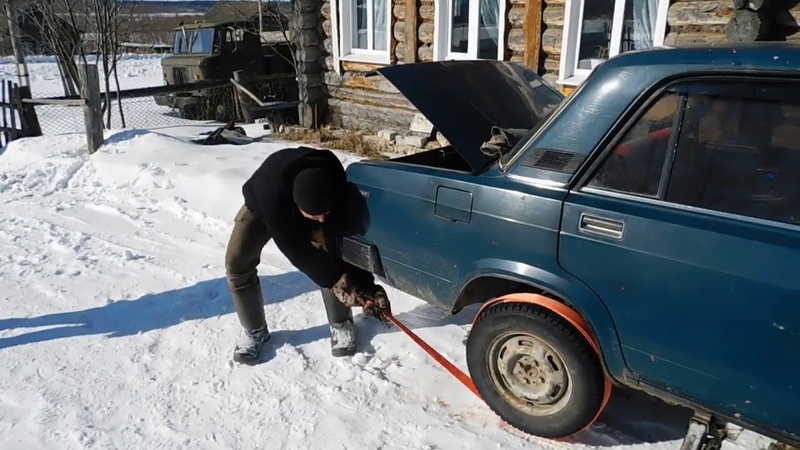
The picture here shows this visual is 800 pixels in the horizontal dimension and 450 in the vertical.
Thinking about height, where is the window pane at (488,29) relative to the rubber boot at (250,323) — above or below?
above

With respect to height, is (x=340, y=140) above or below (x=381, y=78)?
below

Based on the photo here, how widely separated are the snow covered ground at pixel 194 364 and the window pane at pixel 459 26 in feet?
13.0

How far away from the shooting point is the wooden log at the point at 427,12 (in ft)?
26.2

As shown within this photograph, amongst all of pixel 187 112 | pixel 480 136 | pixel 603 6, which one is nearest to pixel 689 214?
pixel 480 136

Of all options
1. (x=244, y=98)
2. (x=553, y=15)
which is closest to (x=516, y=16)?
(x=553, y=15)

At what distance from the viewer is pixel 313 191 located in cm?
285

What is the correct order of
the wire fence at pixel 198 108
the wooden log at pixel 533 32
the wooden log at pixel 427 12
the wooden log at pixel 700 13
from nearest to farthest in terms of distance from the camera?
the wooden log at pixel 700 13, the wooden log at pixel 533 32, the wooden log at pixel 427 12, the wire fence at pixel 198 108

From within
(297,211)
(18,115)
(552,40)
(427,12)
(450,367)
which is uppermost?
(427,12)

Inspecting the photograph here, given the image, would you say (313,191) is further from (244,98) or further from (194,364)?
(244,98)

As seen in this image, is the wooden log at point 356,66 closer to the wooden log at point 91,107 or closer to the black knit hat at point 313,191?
the wooden log at point 91,107

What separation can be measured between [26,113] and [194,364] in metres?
8.16

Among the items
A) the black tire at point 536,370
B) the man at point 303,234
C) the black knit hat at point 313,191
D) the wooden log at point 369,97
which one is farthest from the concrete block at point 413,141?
the black tire at point 536,370

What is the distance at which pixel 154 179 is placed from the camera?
21.5 ft

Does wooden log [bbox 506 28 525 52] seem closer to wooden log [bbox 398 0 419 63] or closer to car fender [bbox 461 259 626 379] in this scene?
wooden log [bbox 398 0 419 63]
